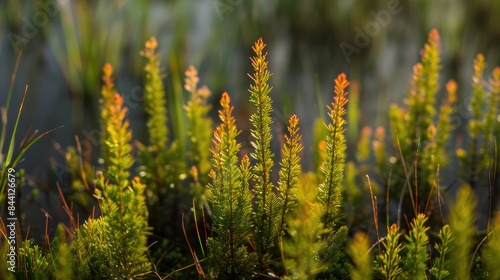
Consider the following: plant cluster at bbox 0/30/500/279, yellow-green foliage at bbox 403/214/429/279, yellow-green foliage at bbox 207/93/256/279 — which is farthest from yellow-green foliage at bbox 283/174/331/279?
yellow-green foliage at bbox 403/214/429/279

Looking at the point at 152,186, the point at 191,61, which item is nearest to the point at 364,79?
the point at 191,61

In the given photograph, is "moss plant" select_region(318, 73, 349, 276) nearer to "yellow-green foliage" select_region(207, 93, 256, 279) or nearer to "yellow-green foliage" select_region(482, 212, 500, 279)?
"yellow-green foliage" select_region(207, 93, 256, 279)

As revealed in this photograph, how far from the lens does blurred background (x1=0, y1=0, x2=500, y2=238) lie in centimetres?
326

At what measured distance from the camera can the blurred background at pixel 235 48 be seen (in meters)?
3.26

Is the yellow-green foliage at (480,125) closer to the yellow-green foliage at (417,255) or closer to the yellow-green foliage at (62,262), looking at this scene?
the yellow-green foliage at (417,255)

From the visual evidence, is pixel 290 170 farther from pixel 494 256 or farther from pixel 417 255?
pixel 494 256

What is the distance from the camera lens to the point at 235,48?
3.72 meters

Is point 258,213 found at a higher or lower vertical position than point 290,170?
lower

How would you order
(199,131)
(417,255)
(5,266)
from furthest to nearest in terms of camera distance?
(199,131), (5,266), (417,255)

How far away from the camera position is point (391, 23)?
159 inches

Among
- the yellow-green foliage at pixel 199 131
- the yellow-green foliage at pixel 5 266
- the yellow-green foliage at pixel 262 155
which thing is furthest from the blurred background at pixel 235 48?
the yellow-green foliage at pixel 262 155

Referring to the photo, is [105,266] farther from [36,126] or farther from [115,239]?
[36,126]

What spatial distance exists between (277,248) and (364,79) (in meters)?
1.71

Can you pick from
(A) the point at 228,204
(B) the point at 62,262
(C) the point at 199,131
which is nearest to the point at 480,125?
(C) the point at 199,131
